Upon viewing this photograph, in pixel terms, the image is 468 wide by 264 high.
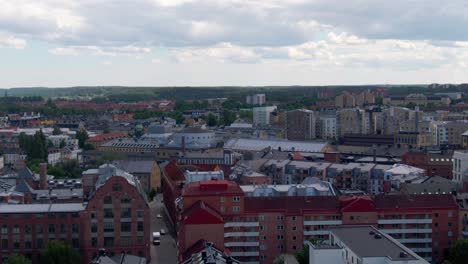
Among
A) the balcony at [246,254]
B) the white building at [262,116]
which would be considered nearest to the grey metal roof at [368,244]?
the balcony at [246,254]

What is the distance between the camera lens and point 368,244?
3512cm

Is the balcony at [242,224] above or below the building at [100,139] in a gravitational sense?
above

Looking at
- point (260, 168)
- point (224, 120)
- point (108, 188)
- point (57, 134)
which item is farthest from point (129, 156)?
point (224, 120)

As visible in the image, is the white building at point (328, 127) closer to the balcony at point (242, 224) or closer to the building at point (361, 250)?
the balcony at point (242, 224)

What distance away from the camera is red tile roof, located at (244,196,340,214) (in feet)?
149

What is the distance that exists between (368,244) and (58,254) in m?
17.2

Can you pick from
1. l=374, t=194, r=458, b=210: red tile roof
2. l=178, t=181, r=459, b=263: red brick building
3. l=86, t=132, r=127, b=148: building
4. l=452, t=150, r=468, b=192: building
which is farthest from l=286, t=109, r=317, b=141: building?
l=178, t=181, r=459, b=263: red brick building

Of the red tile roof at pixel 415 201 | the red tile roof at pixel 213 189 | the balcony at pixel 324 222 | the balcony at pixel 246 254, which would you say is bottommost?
the balcony at pixel 246 254

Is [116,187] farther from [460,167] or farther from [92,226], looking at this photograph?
[460,167]

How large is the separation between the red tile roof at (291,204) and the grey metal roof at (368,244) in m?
6.20

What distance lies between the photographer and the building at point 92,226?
1797 inches

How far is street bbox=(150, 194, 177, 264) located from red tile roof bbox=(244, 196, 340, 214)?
6073mm

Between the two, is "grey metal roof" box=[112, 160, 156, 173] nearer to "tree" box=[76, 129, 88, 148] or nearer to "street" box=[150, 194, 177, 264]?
"street" box=[150, 194, 177, 264]

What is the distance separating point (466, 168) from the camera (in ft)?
195
